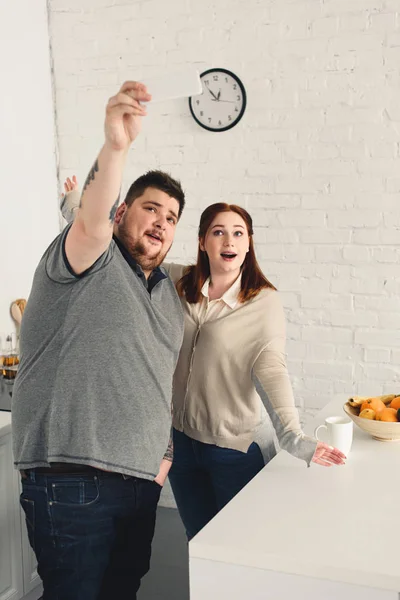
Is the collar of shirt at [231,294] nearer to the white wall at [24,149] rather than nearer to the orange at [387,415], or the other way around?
the orange at [387,415]

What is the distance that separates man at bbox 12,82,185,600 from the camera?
1541mm

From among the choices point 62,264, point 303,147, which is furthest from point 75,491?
point 303,147

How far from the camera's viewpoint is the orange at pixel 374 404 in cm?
210

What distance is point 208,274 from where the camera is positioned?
224cm

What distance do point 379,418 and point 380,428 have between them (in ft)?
0.11

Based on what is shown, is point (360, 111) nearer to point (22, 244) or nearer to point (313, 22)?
point (313, 22)

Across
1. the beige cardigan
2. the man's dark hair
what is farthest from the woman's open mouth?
the man's dark hair

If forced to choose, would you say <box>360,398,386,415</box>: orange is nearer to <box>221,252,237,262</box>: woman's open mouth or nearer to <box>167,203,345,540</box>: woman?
<box>167,203,345,540</box>: woman

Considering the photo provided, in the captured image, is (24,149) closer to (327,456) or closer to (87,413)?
(87,413)

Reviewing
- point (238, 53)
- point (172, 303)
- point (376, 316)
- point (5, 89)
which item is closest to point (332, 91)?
point (238, 53)

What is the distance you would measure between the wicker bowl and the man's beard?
78 centimetres

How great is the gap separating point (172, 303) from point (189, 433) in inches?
17.6

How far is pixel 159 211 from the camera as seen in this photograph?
185cm

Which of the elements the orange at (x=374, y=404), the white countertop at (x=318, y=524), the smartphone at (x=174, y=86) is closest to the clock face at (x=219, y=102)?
the orange at (x=374, y=404)
